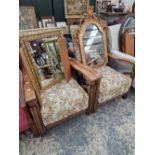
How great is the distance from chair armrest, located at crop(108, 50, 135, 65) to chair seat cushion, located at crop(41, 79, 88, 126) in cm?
71

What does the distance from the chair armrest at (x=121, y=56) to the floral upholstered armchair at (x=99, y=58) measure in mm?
23

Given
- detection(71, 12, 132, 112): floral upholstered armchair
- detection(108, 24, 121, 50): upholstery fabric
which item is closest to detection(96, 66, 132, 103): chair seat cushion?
detection(71, 12, 132, 112): floral upholstered armchair

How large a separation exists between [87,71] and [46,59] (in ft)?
1.43

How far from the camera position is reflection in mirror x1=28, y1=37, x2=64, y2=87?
1376mm

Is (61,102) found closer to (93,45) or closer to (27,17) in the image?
(93,45)

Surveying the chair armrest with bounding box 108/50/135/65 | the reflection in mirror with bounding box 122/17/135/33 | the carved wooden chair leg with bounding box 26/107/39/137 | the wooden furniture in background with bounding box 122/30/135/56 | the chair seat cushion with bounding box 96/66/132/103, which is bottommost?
the carved wooden chair leg with bounding box 26/107/39/137

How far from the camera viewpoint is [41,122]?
134 centimetres

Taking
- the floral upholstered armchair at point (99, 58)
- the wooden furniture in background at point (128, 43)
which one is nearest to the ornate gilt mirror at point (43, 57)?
the floral upholstered armchair at point (99, 58)

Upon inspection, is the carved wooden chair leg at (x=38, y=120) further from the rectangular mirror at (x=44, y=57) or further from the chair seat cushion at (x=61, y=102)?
the rectangular mirror at (x=44, y=57)

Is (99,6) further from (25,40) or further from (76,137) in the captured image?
(76,137)

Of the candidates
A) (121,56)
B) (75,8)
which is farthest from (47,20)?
(121,56)

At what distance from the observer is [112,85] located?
163cm

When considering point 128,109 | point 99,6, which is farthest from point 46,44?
point 99,6

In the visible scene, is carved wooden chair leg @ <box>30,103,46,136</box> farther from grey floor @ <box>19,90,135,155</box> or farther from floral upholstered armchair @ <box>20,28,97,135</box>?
grey floor @ <box>19,90,135,155</box>
